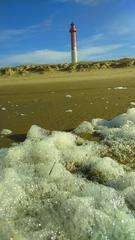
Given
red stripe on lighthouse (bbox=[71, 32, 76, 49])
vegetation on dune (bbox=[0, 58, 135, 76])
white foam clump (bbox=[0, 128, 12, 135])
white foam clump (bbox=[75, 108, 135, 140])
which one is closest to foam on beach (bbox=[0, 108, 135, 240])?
white foam clump (bbox=[75, 108, 135, 140])

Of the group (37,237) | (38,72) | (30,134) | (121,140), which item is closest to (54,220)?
(37,237)

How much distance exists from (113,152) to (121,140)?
349mm

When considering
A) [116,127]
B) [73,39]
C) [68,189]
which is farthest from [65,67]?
[68,189]

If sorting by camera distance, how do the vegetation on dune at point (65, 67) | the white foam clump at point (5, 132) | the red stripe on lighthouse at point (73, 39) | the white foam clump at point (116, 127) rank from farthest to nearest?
1. the red stripe on lighthouse at point (73, 39)
2. the vegetation on dune at point (65, 67)
3. the white foam clump at point (5, 132)
4. the white foam clump at point (116, 127)

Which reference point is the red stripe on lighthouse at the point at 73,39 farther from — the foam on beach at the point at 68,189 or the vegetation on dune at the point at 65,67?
the foam on beach at the point at 68,189

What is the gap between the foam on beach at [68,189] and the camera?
3.13 metres

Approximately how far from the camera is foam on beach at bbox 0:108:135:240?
3.13m

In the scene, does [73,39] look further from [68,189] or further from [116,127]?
[68,189]

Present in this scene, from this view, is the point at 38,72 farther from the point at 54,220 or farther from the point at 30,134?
the point at 54,220

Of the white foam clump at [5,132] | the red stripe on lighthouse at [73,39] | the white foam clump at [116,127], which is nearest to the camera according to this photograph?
the white foam clump at [116,127]

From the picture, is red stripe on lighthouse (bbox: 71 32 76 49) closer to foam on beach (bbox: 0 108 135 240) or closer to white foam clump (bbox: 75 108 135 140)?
white foam clump (bbox: 75 108 135 140)

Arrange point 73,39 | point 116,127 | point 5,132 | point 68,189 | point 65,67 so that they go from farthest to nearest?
point 73,39
point 65,67
point 5,132
point 116,127
point 68,189

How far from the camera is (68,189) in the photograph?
375cm

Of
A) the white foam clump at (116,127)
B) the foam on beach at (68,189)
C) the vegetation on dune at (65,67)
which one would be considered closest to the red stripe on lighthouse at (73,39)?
the vegetation on dune at (65,67)
